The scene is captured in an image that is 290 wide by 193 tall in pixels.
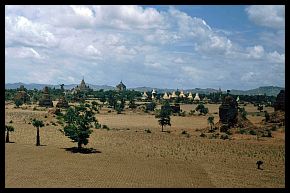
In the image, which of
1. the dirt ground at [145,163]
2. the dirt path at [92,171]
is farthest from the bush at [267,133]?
the dirt path at [92,171]

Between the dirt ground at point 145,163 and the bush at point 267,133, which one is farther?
the bush at point 267,133

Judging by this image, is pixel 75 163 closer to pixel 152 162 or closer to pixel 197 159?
pixel 152 162

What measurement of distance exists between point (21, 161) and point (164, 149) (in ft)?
46.9

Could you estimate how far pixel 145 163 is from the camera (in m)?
27.4

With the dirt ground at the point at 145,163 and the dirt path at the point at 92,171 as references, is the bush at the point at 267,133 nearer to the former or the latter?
the dirt ground at the point at 145,163

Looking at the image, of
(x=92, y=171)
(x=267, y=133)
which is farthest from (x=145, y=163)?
(x=267, y=133)

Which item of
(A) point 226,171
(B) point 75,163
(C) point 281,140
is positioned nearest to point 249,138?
(C) point 281,140

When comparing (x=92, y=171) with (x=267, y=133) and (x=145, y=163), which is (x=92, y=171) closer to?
(x=145, y=163)

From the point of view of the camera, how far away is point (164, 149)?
116ft

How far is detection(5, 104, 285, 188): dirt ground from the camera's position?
21.3 meters

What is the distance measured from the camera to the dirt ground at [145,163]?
21.3m

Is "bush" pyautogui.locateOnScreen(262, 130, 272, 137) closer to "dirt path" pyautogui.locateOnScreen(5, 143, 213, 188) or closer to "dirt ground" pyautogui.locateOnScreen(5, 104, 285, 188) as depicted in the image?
"dirt ground" pyautogui.locateOnScreen(5, 104, 285, 188)

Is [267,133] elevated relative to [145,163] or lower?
elevated

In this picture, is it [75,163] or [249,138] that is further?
[249,138]
